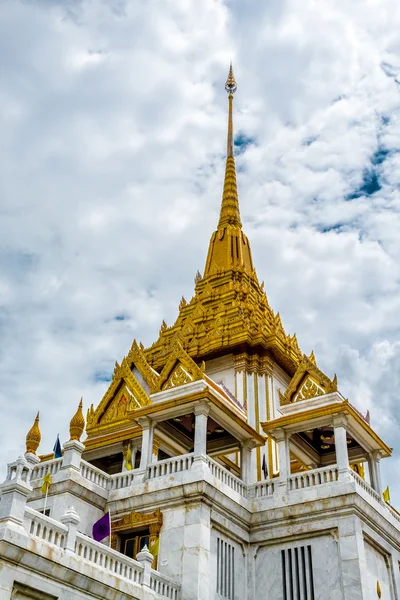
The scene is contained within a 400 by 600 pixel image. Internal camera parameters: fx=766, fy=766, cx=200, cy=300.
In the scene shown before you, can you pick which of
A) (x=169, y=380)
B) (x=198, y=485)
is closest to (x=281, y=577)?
(x=198, y=485)

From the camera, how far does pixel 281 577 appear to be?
2388cm

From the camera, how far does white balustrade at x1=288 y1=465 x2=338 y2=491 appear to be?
81.4 ft

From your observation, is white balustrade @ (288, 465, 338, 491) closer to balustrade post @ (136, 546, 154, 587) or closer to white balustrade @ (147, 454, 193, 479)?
white balustrade @ (147, 454, 193, 479)

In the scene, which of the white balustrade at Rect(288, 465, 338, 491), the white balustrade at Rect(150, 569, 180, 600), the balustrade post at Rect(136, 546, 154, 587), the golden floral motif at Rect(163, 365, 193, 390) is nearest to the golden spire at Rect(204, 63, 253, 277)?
the golden floral motif at Rect(163, 365, 193, 390)

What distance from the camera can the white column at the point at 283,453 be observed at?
25.7 meters

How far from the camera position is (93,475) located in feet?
84.5

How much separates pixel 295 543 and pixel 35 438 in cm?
922

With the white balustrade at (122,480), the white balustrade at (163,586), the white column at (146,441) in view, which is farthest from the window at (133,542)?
the white balustrade at (163,586)

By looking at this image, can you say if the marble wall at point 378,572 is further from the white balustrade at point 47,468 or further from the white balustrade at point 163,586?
the white balustrade at point 47,468

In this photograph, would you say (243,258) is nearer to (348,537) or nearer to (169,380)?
(169,380)

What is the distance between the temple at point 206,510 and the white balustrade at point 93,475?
41mm

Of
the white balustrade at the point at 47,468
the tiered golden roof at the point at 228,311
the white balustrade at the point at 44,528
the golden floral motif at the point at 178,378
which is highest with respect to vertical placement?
the tiered golden roof at the point at 228,311

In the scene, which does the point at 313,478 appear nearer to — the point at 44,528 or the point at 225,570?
the point at 225,570

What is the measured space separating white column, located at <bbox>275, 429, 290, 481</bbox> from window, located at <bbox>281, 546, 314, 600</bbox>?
247 cm
